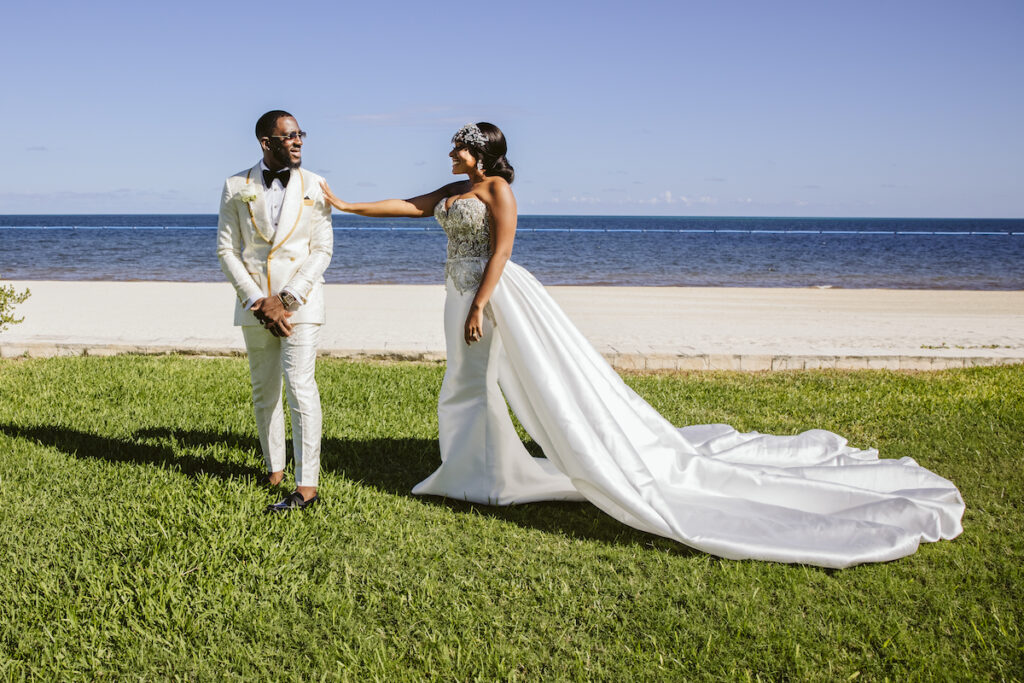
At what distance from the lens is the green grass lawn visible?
3.30m

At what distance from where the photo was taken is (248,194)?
14.3ft

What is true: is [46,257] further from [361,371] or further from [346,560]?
[346,560]

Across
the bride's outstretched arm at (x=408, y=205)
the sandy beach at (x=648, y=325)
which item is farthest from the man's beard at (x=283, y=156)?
the sandy beach at (x=648, y=325)

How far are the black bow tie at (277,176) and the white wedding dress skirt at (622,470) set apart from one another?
3.80 feet

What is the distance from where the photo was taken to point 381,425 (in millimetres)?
6746

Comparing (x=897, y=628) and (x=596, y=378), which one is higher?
(x=596, y=378)

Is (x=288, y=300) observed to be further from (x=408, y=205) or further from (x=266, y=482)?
(x=266, y=482)

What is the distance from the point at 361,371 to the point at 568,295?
12192 millimetres

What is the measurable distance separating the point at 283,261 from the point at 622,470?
222cm

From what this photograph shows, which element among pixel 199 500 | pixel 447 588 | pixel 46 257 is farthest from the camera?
pixel 46 257

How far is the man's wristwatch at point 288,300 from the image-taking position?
4418 millimetres

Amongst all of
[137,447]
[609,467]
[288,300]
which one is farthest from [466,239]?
[137,447]

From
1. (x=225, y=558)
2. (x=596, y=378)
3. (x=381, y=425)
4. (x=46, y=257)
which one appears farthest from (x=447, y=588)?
(x=46, y=257)

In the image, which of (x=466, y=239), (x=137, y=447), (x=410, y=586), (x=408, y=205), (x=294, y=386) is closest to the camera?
(x=410, y=586)
